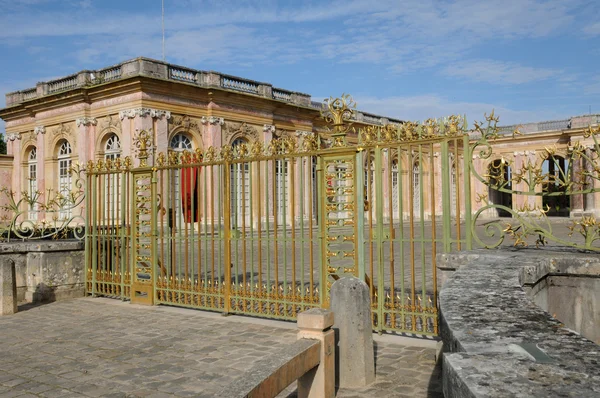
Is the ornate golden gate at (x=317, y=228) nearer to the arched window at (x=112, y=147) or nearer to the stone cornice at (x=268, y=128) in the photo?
the arched window at (x=112, y=147)

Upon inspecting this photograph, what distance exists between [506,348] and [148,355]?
162 inches

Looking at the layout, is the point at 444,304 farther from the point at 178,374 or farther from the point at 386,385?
the point at 178,374

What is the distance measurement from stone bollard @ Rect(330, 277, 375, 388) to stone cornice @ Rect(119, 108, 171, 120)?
54.0ft

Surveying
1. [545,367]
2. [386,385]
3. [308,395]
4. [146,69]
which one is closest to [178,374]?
[308,395]

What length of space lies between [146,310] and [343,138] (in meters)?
3.73

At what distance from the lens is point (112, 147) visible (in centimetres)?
2047

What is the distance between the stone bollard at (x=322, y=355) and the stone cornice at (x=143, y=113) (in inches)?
663

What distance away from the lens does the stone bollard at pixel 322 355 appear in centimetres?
365

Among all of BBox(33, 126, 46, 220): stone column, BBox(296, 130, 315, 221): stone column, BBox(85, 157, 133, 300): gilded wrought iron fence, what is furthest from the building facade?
BBox(85, 157, 133, 300): gilded wrought iron fence

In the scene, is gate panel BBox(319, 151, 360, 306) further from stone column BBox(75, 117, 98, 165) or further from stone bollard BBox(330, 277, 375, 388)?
stone column BBox(75, 117, 98, 165)

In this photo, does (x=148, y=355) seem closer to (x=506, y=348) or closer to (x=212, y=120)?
(x=506, y=348)

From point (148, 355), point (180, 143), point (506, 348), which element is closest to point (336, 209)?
point (148, 355)

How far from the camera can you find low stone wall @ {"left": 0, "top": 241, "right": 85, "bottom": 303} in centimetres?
840

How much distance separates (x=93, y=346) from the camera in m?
5.55
